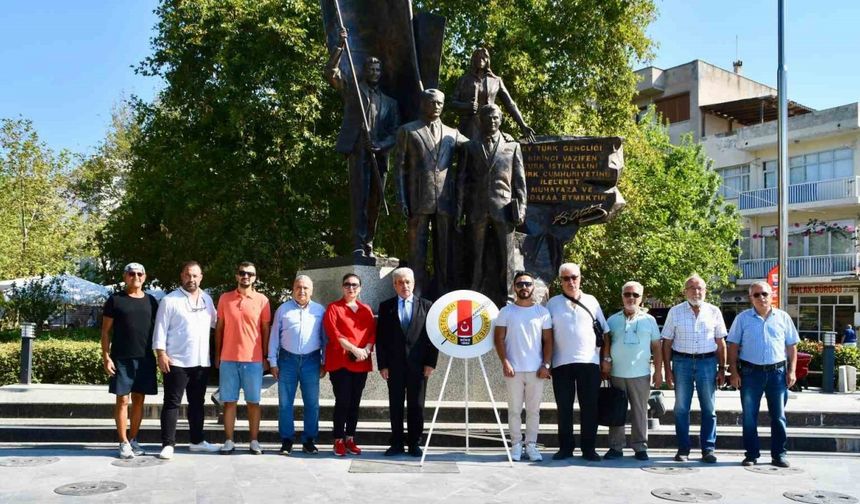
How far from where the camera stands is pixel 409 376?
7668 millimetres

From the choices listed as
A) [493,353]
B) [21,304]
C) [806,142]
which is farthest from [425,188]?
[806,142]

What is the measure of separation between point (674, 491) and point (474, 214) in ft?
14.0

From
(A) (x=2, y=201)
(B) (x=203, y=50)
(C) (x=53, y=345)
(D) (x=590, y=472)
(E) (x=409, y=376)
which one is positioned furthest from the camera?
(A) (x=2, y=201)

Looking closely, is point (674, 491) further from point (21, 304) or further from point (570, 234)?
point (21, 304)

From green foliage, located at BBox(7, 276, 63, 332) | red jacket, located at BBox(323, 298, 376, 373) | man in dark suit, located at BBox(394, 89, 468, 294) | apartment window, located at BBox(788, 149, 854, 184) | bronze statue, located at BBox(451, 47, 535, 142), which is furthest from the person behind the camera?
apartment window, located at BBox(788, 149, 854, 184)

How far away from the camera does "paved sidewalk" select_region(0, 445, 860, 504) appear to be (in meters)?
6.04

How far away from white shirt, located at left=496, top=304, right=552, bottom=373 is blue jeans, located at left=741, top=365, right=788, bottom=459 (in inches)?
75.9

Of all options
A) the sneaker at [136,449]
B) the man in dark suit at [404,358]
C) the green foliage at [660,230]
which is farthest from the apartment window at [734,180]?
the sneaker at [136,449]

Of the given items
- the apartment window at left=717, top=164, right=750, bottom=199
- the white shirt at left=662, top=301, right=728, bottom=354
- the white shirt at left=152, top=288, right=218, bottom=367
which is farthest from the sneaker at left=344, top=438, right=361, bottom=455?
the apartment window at left=717, top=164, right=750, bottom=199

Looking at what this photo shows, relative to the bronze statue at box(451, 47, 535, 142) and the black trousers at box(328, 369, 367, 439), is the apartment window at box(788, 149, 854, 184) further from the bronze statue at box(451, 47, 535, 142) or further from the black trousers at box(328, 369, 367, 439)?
the black trousers at box(328, 369, 367, 439)

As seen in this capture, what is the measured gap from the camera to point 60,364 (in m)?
13.9

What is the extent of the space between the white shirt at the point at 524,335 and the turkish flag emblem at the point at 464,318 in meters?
0.32

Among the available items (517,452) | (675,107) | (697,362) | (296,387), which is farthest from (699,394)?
(675,107)

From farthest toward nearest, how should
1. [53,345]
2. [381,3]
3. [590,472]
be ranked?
[53,345] < [381,3] < [590,472]
